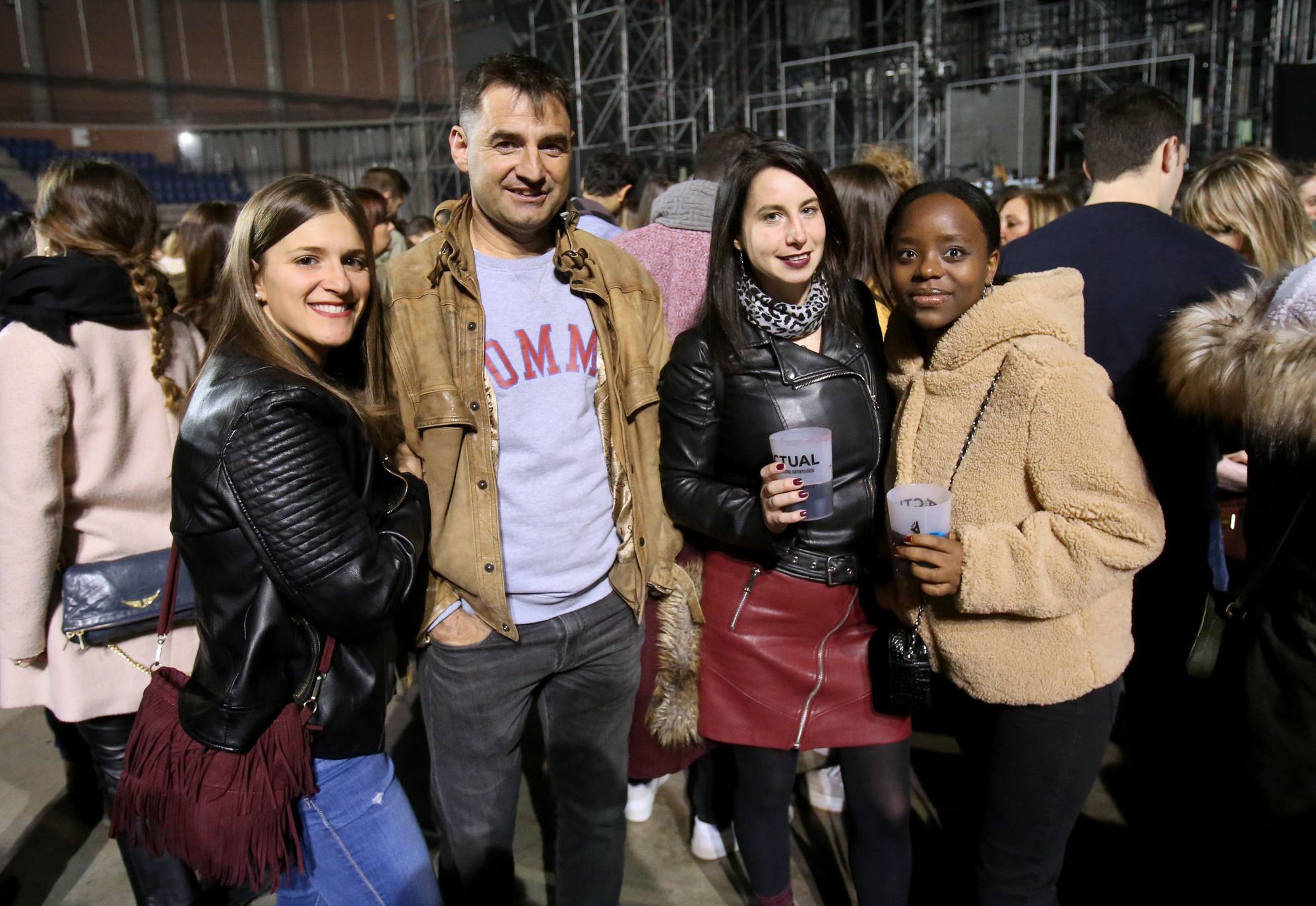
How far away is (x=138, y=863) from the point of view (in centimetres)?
220

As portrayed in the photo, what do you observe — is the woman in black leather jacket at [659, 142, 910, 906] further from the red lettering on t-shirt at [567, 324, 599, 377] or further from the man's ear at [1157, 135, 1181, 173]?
the man's ear at [1157, 135, 1181, 173]

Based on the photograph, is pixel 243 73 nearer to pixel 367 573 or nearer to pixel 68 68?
pixel 68 68

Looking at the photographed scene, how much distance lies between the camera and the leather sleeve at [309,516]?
1.40 metres

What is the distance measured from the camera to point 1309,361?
1.35 m

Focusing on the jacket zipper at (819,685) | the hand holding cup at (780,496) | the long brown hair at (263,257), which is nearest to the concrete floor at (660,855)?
the jacket zipper at (819,685)

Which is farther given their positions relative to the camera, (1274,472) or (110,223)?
(110,223)

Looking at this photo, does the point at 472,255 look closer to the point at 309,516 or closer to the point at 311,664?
the point at 309,516

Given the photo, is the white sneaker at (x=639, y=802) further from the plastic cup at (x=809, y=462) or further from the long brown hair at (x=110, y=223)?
the long brown hair at (x=110, y=223)

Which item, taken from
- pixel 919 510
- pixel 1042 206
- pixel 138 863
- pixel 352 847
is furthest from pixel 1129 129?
pixel 138 863

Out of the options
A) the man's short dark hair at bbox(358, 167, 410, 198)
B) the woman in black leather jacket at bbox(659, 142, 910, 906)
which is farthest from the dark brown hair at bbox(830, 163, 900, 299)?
the man's short dark hair at bbox(358, 167, 410, 198)

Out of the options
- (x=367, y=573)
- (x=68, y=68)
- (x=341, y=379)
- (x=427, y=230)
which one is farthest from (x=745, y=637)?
(x=68, y=68)

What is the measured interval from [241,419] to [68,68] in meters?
18.1

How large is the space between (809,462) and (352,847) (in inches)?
43.8

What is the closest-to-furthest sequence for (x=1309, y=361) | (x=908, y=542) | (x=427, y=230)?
(x=1309, y=361), (x=908, y=542), (x=427, y=230)
